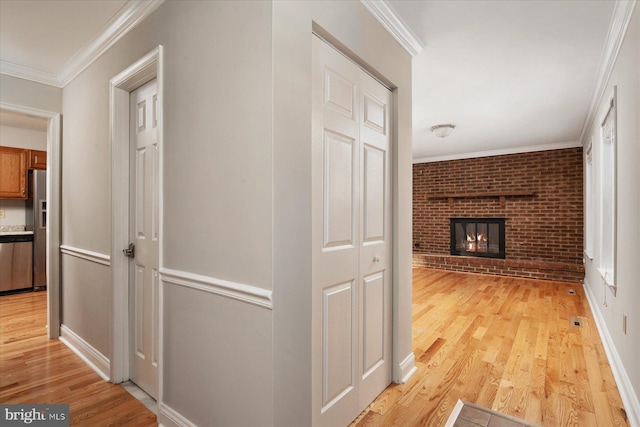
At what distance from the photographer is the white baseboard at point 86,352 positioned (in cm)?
244

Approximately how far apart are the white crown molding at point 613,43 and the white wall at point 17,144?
722 centimetres

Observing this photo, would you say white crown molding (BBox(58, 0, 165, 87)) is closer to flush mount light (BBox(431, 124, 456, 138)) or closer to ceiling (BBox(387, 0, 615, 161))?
ceiling (BBox(387, 0, 615, 161))

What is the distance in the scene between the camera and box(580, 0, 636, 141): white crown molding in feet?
6.84

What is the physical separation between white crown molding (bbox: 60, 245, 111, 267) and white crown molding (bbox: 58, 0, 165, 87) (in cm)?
153

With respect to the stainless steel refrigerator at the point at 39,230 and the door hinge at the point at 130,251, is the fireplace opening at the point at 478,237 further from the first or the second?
the stainless steel refrigerator at the point at 39,230

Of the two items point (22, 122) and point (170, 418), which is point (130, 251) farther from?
point (22, 122)

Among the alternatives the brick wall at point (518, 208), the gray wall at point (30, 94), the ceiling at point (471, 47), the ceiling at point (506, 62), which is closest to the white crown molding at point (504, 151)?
the brick wall at point (518, 208)

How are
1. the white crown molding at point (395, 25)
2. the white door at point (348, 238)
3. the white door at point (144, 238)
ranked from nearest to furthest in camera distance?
the white door at point (348, 238) → the white crown molding at point (395, 25) → the white door at point (144, 238)

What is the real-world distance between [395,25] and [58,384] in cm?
338

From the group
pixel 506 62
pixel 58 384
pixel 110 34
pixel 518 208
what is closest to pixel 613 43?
pixel 506 62

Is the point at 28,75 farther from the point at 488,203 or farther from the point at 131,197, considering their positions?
the point at 488,203

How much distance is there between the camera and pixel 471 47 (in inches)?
104

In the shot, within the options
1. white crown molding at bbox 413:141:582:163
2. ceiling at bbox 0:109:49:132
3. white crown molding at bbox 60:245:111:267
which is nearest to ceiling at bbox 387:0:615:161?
white crown molding at bbox 413:141:582:163

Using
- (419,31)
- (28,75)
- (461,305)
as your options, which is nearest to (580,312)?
(461,305)
